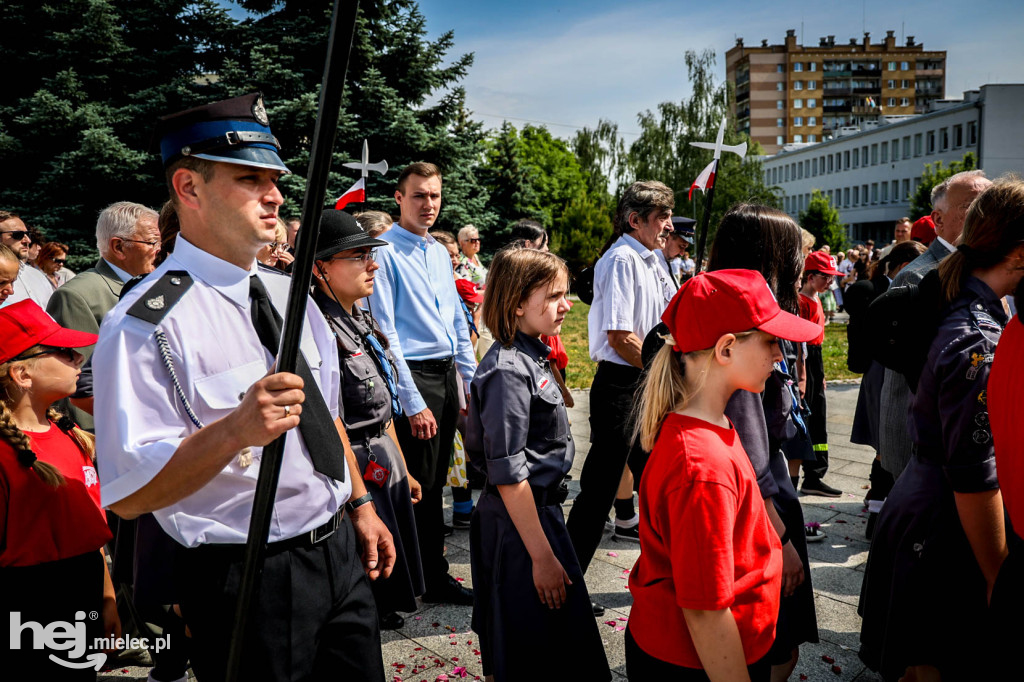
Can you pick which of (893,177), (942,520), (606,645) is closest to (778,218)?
(942,520)

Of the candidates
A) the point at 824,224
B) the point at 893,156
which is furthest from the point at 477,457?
the point at 893,156

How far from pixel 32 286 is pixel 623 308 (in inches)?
167

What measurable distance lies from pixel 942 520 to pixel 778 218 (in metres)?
1.29

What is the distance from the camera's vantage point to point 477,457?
10.7 ft

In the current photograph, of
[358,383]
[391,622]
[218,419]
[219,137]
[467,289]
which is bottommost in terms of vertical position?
[391,622]

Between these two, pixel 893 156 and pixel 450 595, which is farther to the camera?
pixel 893 156

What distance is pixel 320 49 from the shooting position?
19.3 meters

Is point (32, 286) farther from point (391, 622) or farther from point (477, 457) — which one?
point (477, 457)

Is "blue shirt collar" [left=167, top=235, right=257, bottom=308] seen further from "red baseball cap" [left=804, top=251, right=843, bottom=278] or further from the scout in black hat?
"red baseball cap" [left=804, top=251, right=843, bottom=278]

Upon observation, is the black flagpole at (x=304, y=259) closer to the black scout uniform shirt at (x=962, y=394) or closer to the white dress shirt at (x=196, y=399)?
the white dress shirt at (x=196, y=399)

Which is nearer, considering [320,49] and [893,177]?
[320,49]

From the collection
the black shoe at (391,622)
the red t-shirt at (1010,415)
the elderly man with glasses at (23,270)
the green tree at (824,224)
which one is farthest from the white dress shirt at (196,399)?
the green tree at (824,224)

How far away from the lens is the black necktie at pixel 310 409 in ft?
6.44

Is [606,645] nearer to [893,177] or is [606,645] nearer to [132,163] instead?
[132,163]
